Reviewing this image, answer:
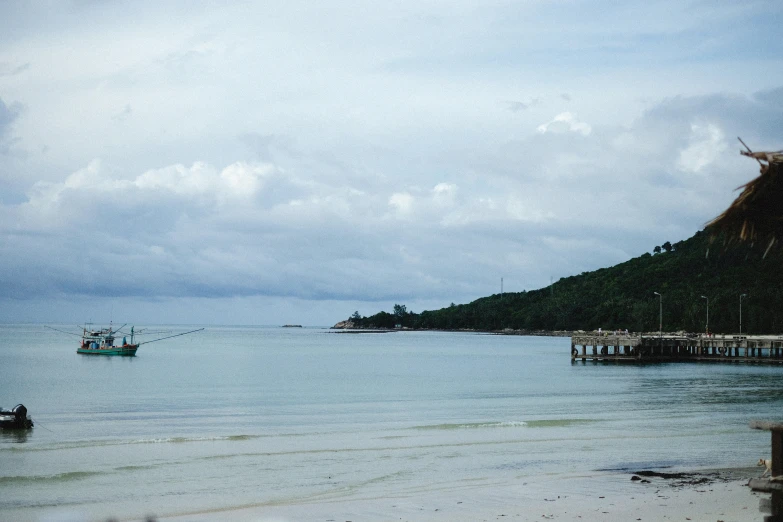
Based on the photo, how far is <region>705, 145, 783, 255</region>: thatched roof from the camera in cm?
809

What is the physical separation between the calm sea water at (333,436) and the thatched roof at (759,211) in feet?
35.1

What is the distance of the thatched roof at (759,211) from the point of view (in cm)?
809

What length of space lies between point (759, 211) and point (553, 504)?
29.3 ft

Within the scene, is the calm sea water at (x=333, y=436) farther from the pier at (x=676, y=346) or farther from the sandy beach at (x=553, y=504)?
the pier at (x=676, y=346)

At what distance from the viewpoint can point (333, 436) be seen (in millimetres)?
26531

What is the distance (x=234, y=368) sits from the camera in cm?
7144

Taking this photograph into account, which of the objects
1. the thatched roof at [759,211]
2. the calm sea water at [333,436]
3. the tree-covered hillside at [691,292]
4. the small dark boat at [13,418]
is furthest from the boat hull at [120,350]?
the thatched roof at [759,211]

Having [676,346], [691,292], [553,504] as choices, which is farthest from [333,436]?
[691,292]

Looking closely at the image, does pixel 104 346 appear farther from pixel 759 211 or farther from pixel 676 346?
pixel 759 211

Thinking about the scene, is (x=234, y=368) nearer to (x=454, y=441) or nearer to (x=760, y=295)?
(x=454, y=441)

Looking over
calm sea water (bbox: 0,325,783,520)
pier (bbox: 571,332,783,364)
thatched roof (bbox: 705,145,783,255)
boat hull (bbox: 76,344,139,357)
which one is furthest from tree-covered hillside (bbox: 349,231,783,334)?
thatched roof (bbox: 705,145,783,255)

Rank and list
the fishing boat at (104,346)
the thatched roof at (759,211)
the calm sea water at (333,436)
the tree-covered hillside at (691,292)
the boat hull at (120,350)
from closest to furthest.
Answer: the thatched roof at (759,211)
the calm sea water at (333,436)
the boat hull at (120,350)
the fishing boat at (104,346)
the tree-covered hillside at (691,292)

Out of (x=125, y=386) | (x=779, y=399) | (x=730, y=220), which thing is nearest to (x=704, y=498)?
(x=730, y=220)

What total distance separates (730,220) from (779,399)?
3602cm
